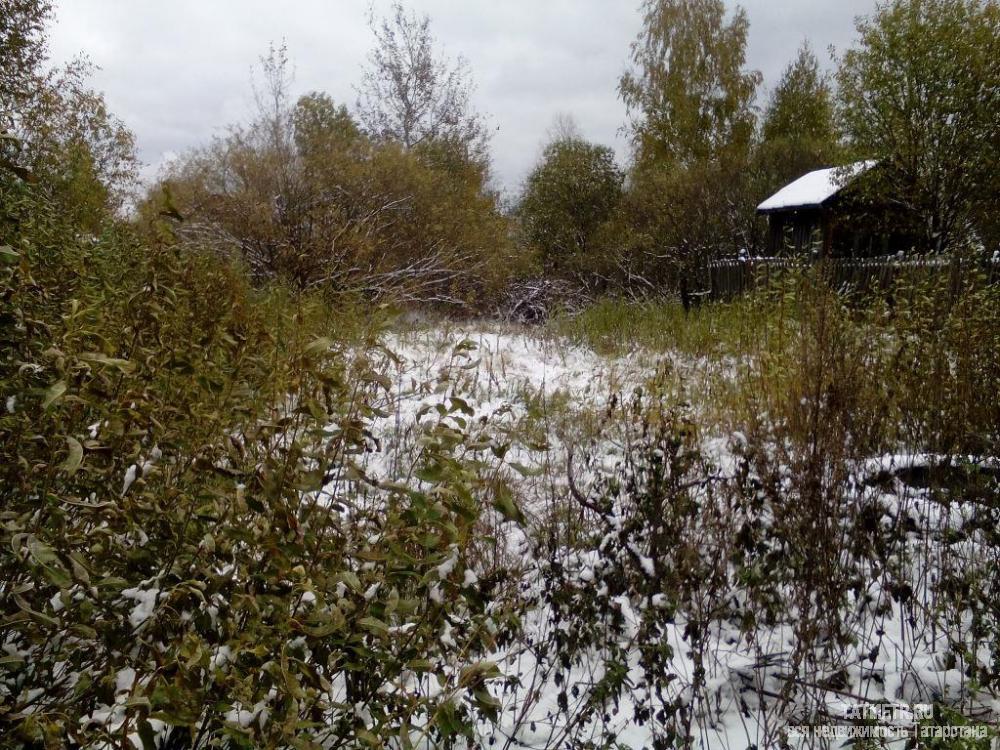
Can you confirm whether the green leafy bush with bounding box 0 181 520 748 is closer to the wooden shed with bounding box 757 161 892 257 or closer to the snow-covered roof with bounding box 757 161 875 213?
the wooden shed with bounding box 757 161 892 257

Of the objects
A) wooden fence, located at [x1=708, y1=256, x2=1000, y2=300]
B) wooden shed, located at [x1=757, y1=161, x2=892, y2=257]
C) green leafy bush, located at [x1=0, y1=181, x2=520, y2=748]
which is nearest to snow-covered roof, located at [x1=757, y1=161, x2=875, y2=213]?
wooden shed, located at [x1=757, y1=161, x2=892, y2=257]

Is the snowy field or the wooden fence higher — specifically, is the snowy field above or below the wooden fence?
below

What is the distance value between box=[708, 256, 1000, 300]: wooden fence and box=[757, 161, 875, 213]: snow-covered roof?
579cm

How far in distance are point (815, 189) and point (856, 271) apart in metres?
9.05

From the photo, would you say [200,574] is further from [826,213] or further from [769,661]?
[826,213]

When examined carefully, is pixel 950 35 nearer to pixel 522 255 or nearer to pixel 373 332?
pixel 522 255

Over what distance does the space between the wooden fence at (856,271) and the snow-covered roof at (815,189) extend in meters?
5.79

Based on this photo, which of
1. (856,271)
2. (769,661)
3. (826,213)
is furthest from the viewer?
(826,213)

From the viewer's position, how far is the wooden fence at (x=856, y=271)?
5.86 meters

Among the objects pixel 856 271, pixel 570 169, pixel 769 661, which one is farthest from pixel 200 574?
pixel 570 169

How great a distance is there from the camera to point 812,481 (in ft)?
8.22

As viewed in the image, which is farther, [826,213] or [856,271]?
[826,213]

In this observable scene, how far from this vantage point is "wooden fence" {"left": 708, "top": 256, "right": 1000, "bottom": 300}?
231 inches

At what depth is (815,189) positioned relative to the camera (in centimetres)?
1655
